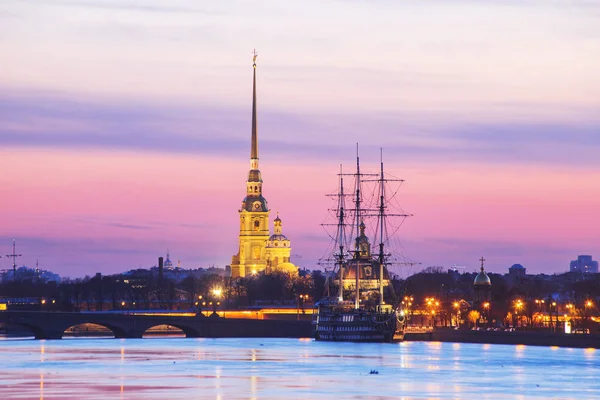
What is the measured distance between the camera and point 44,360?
409 ft

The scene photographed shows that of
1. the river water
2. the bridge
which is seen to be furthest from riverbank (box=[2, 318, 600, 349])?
the river water

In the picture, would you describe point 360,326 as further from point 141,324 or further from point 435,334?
point 141,324

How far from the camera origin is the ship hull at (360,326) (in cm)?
16800

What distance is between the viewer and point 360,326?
170 metres

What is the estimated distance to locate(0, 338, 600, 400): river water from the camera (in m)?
88.3

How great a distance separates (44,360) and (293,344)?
4593cm

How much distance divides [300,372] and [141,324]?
2960 inches

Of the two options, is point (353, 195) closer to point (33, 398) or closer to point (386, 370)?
A: point (386, 370)

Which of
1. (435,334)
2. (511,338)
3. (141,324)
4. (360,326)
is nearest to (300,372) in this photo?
(511,338)

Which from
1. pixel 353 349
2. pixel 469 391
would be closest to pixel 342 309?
pixel 353 349

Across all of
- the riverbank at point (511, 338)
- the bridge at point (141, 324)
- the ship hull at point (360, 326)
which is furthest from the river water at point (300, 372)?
the bridge at point (141, 324)

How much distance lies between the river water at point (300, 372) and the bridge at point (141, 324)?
16837mm

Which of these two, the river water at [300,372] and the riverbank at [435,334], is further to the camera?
the riverbank at [435,334]

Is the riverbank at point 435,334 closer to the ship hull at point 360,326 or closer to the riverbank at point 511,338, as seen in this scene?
the riverbank at point 511,338
